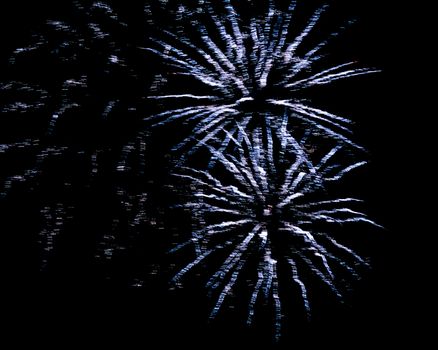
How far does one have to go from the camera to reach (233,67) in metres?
0.66

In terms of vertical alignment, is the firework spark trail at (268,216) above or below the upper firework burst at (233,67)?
below

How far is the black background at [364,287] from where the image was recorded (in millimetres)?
708

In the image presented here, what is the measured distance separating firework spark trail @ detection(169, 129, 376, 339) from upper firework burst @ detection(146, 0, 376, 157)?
0.17 ft

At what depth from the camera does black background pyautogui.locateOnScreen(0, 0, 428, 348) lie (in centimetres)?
71

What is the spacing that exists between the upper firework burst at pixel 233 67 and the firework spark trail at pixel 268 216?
5cm

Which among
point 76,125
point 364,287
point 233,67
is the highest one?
point 233,67

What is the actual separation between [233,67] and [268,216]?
11.7 inches

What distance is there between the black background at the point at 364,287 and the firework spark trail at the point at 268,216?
0.06 metres

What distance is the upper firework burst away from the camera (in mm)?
649

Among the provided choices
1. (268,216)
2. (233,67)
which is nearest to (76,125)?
(233,67)

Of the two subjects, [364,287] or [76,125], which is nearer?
[76,125]

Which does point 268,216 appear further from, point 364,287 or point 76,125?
point 76,125

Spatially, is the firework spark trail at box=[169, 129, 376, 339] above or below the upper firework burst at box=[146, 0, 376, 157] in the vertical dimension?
below

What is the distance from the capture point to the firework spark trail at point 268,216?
0.70 metres
